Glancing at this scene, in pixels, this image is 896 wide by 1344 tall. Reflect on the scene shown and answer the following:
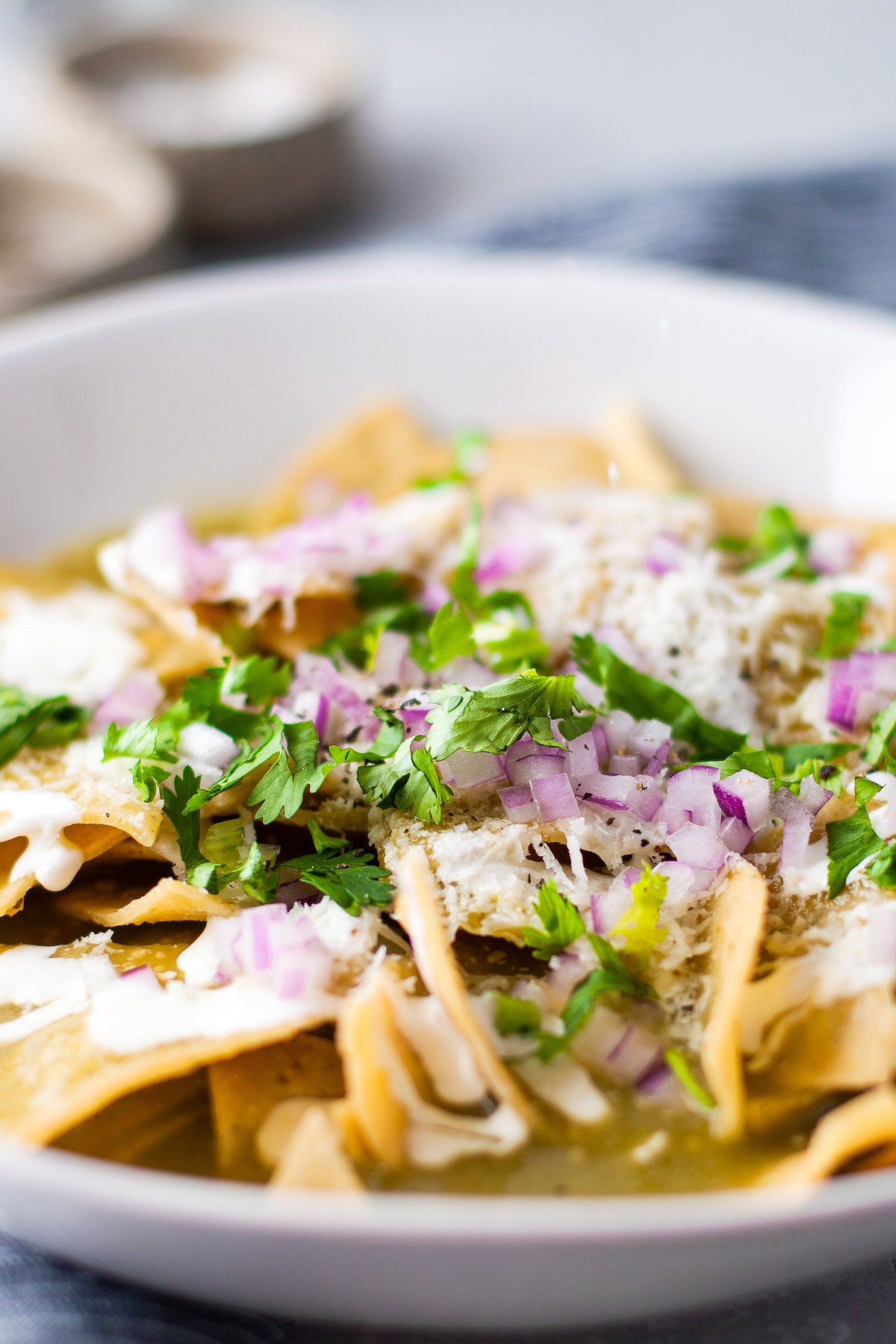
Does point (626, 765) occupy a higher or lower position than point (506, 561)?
lower

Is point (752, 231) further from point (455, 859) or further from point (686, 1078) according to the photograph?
point (686, 1078)

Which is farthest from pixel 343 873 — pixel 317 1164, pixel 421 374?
pixel 421 374

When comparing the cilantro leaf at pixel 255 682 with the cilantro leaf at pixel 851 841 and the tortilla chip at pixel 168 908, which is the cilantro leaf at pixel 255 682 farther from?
the cilantro leaf at pixel 851 841

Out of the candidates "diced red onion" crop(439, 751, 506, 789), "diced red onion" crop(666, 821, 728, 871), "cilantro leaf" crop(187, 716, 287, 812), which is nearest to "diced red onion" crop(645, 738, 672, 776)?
"diced red onion" crop(666, 821, 728, 871)

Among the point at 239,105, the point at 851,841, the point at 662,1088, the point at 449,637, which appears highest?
the point at 239,105

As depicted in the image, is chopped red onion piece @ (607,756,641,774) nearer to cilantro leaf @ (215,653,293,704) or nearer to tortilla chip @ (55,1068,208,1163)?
cilantro leaf @ (215,653,293,704)

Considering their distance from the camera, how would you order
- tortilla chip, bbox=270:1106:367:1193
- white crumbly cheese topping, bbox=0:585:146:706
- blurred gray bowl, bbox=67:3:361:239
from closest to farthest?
tortilla chip, bbox=270:1106:367:1193 < white crumbly cheese topping, bbox=0:585:146:706 < blurred gray bowl, bbox=67:3:361:239

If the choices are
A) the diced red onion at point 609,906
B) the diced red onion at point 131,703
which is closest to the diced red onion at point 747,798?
the diced red onion at point 609,906
